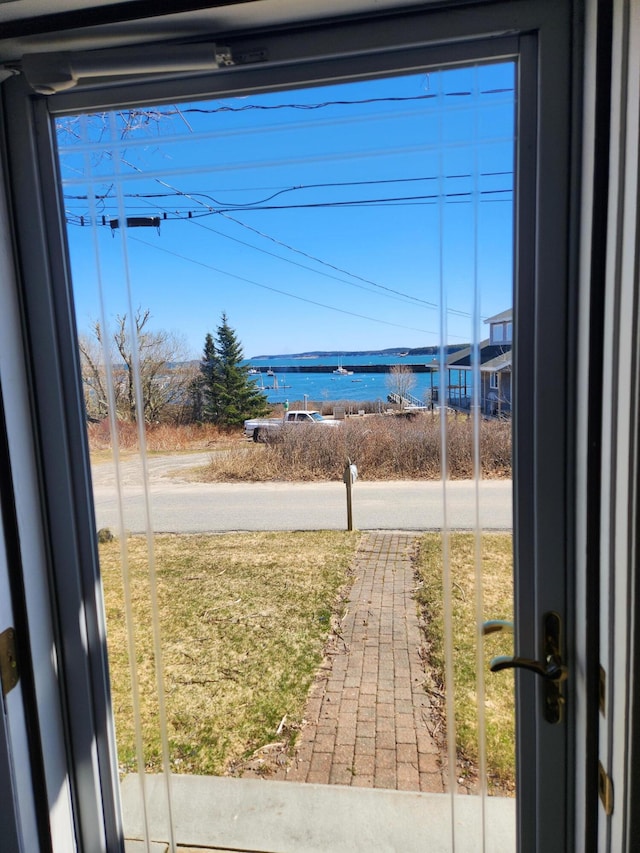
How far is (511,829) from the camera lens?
104cm

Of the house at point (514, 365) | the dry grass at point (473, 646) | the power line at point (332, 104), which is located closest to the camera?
the house at point (514, 365)

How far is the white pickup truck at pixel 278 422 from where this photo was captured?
3.60 ft

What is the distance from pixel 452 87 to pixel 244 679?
136 centimetres

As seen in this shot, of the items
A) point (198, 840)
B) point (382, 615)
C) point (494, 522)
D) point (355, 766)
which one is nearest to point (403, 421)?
point (494, 522)

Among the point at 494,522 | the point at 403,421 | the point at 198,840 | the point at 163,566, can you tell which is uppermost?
the point at 403,421

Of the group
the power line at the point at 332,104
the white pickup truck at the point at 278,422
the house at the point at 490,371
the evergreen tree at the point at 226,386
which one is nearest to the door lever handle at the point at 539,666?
the house at the point at 490,371

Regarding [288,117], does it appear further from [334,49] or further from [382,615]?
[382,615]

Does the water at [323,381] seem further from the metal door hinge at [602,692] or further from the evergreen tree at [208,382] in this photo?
the metal door hinge at [602,692]

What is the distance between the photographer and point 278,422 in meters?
1.10

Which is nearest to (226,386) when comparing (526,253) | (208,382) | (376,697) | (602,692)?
(208,382)

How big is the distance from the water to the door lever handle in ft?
1.81

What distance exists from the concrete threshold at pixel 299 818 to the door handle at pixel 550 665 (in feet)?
0.98

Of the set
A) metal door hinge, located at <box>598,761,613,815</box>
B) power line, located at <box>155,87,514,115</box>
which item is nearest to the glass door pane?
power line, located at <box>155,87,514,115</box>

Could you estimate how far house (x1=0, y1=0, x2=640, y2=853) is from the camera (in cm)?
79
